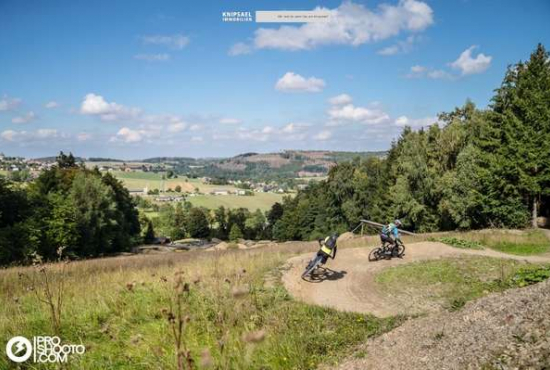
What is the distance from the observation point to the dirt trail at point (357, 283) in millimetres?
9766

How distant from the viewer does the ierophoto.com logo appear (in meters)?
5.43

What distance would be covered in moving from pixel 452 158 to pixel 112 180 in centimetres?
5351

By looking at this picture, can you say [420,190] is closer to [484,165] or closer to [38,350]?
[484,165]

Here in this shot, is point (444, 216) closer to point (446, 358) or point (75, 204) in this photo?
point (446, 358)

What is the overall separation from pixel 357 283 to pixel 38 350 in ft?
30.3

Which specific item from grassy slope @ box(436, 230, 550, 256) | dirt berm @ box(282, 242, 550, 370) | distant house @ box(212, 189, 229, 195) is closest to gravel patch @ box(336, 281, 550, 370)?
dirt berm @ box(282, 242, 550, 370)

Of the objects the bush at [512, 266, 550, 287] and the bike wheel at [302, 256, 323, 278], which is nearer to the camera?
the bush at [512, 266, 550, 287]

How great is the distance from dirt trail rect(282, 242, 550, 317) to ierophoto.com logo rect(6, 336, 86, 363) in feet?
19.7

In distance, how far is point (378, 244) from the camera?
19.1 metres

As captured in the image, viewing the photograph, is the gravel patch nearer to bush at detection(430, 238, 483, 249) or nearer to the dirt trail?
the dirt trail

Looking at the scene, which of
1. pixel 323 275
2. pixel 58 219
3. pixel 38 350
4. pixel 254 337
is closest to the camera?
pixel 254 337

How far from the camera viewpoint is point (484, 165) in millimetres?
29453

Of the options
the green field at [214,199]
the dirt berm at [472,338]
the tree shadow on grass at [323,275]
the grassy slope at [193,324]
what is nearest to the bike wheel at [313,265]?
the tree shadow on grass at [323,275]

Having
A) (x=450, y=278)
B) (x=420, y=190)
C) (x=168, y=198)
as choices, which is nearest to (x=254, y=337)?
(x=450, y=278)
